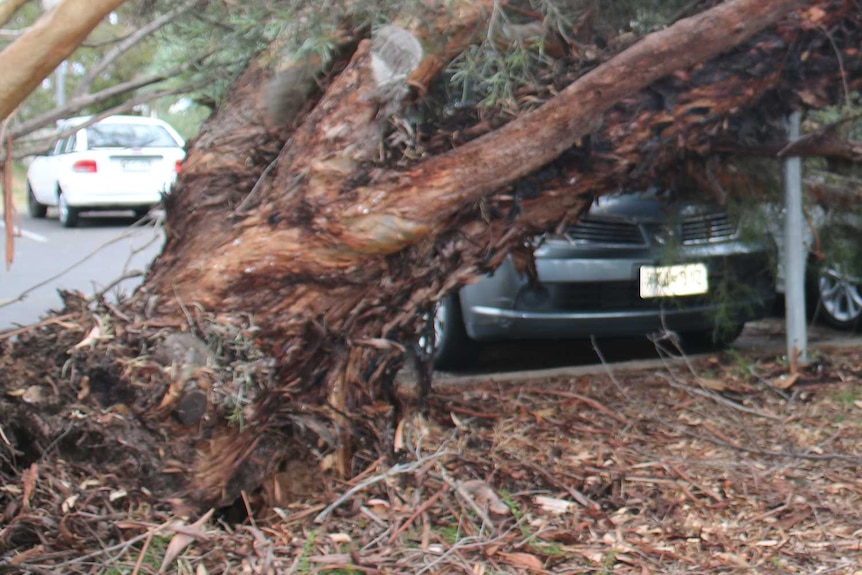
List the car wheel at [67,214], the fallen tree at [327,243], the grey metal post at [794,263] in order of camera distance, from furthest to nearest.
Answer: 1. the car wheel at [67,214]
2. the grey metal post at [794,263]
3. the fallen tree at [327,243]

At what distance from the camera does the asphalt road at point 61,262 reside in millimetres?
8570

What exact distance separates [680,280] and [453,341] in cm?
133

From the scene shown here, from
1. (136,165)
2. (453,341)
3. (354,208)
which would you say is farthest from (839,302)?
A: (136,165)

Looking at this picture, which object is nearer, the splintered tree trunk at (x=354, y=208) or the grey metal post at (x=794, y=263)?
the splintered tree trunk at (x=354, y=208)

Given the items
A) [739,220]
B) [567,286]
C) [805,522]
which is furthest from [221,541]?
[739,220]

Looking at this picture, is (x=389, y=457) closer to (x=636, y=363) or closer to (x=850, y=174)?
(x=636, y=363)

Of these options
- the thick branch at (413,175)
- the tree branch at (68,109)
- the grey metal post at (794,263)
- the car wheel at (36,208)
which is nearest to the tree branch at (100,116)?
the tree branch at (68,109)

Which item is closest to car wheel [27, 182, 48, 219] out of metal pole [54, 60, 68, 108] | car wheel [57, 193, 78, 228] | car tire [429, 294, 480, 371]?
car wheel [57, 193, 78, 228]

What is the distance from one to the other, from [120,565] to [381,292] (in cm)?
122

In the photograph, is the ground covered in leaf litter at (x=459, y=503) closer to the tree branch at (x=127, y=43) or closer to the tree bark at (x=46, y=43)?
the tree branch at (x=127, y=43)

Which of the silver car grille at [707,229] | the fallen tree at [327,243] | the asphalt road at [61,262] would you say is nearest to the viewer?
the fallen tree at [327,243]

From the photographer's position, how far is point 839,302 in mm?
7023

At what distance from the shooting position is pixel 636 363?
214 inches

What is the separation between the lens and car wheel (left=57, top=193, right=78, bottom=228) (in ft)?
53.7
